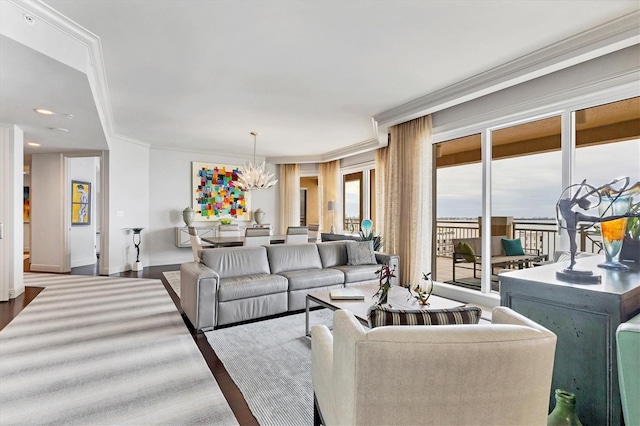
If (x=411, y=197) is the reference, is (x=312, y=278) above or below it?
below

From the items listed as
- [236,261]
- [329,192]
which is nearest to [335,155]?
[329,192]

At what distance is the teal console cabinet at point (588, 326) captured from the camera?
1.23 meters

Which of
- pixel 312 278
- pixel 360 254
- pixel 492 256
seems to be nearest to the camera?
pixel 312 278

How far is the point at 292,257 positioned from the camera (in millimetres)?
4305

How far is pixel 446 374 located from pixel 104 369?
8.53 ft

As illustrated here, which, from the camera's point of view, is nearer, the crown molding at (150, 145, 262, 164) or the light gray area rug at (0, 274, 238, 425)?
the light gray area rug at (0, 274, 238, 425)

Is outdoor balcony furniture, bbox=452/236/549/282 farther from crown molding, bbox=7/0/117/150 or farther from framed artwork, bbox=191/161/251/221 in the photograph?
framed artwork, bbox=191/161/251/221

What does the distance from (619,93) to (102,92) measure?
5.64 metres

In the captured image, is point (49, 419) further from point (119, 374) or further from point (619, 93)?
point (619, 93)

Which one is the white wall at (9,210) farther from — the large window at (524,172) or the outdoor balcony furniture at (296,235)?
the large window at (524,172)

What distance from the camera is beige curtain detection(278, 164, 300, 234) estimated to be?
8.66 metres

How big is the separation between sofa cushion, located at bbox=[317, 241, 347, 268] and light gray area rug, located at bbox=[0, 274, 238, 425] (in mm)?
2059

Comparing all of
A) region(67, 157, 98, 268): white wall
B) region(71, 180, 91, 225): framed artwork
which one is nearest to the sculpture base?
region(67, 157, 98, 268): white wall

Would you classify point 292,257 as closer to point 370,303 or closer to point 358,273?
point 358,273
